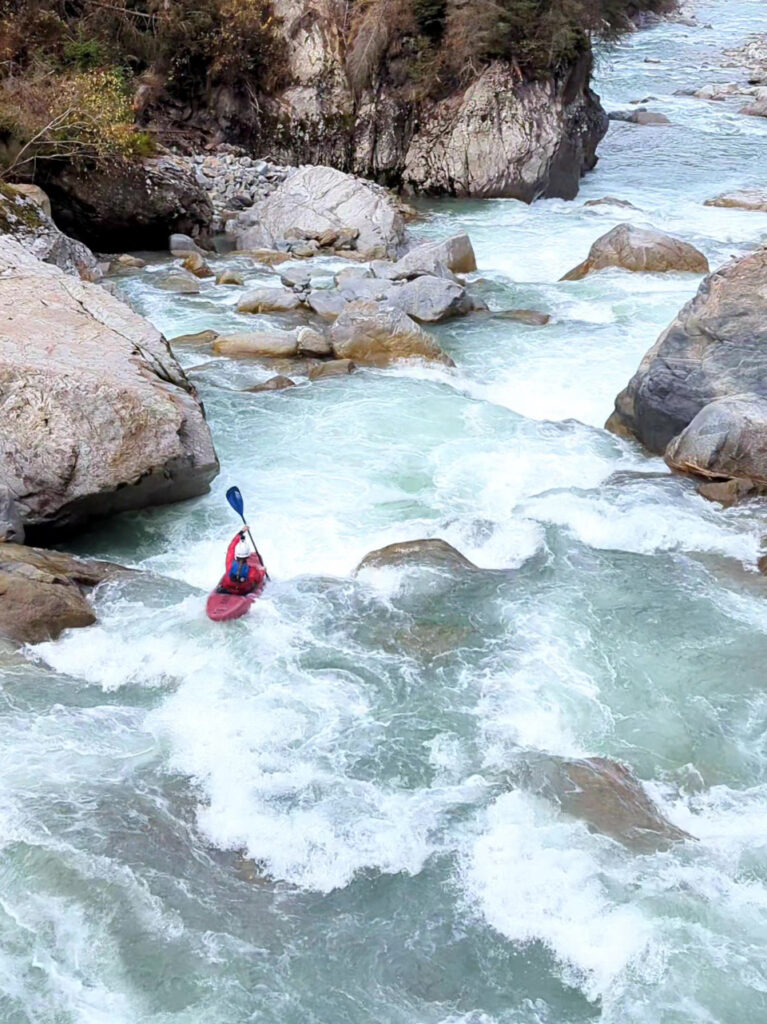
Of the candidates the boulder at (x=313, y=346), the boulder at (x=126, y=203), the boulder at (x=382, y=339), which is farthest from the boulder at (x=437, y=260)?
the boulder at (x=126, y=203)

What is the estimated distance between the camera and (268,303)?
14.4 meters

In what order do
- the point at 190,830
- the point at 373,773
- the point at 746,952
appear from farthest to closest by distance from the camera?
the point at 373,773
the point at 190,830
the point at 746,952

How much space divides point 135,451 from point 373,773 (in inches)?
152

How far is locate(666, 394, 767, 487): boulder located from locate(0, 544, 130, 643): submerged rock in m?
5.66

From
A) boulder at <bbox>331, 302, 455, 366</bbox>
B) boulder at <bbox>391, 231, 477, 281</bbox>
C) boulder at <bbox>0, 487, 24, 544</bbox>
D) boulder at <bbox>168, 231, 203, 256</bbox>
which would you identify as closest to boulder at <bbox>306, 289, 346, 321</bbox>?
boulder at <bbox>331, 302, 455, 366</bbox>

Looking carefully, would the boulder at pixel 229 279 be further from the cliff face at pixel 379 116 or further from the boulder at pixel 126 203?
the cliff face at pixel 379 116

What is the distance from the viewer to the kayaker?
7.68 meters

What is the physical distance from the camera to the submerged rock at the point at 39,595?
7.02 metres

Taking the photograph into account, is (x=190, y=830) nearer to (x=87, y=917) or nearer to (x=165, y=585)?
(x=87, y=917)

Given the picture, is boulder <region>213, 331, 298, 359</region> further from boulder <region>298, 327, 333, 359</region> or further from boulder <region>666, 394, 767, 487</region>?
boulder <region>666, 394, 767, 487</region>

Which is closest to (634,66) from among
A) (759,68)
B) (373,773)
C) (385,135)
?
(759,68)

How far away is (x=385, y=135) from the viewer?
2288 centimetres

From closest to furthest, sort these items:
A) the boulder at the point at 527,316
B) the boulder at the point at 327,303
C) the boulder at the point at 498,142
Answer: the boulder at the point at 327,303 → the boulder at the point at 527,316 → the boulder at the point at 498,142

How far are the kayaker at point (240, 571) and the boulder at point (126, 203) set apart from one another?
11097 mm
